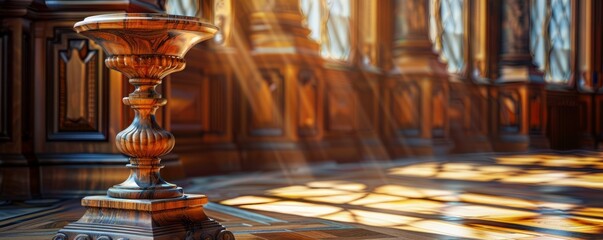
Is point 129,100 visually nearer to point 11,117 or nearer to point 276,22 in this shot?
point 11,117

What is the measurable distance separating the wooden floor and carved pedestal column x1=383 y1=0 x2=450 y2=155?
337cm

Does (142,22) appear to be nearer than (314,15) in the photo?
Yes

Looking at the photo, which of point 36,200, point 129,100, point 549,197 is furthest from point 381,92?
point 129,100

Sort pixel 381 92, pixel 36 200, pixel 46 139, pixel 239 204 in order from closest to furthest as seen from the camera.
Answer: pixel 239 204
pixel 36 200
pixel 46 139
pixel 381 92

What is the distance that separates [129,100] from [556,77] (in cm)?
1384

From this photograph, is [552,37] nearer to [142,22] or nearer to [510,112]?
[510,112]

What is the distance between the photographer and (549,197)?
478 centimetres

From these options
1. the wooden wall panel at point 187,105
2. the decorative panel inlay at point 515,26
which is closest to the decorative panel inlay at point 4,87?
the wooden wall panel at point 187,105

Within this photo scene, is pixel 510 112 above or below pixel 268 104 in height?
below

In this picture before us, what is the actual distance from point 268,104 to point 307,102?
48 centimetres

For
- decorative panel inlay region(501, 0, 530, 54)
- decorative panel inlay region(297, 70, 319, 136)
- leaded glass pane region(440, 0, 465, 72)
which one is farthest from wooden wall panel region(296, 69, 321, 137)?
decorative panel inlay region(501, 0, 530, 54)

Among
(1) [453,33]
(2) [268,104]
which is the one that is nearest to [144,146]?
(2) [268,104]

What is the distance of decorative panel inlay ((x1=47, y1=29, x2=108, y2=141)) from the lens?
4938 millimetres

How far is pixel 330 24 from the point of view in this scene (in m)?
9.71
